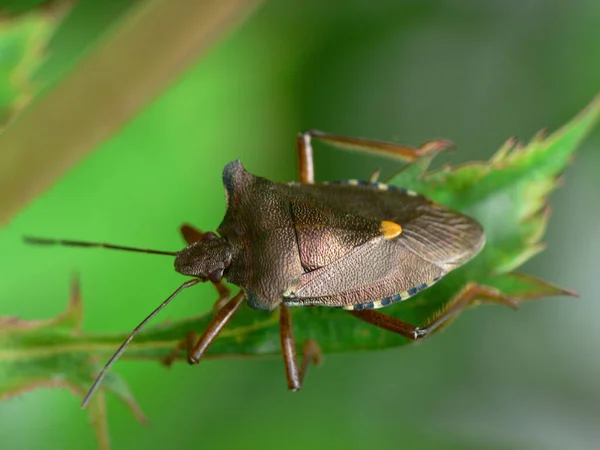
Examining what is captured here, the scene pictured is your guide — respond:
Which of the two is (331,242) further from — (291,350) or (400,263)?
(291,350)

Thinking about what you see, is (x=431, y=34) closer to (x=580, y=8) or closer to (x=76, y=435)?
(x=580, y=8)

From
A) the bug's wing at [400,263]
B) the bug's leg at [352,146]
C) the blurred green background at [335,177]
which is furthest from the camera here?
the blurred green background at [335,177]

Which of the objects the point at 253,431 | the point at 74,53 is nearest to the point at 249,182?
the point at 253,431

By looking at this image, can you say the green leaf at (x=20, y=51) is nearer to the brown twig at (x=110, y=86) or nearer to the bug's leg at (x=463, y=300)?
the brown twig at (x=110, y=86)

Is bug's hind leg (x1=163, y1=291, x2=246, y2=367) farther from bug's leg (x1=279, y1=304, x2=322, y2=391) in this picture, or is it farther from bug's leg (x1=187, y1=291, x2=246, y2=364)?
bug's leg (x1=279, y1=304, x2=322, y2=391)

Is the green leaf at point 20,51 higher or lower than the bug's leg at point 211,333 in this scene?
higher

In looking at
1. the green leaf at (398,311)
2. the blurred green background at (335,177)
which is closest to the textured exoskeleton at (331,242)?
the green leaf at (398,311)

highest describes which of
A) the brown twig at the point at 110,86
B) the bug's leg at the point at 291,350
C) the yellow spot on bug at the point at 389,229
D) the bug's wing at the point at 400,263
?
the brown twig at the point at 110,86
